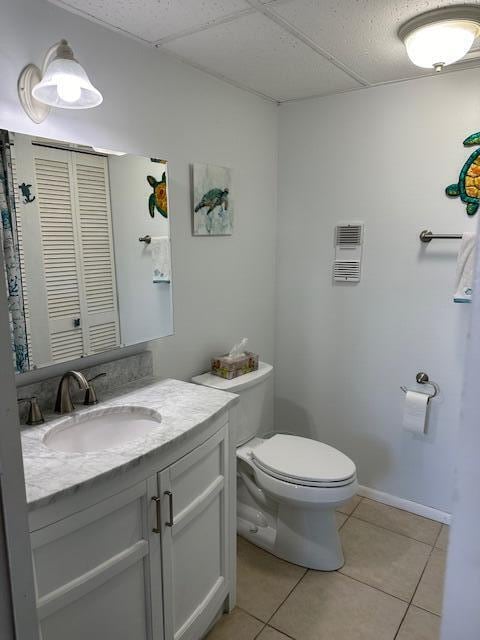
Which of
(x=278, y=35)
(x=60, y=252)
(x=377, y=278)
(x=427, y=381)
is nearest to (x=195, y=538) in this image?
(x=60, y=252)

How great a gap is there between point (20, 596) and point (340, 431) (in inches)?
85.9

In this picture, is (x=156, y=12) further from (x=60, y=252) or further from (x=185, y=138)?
(x=60, y=252)

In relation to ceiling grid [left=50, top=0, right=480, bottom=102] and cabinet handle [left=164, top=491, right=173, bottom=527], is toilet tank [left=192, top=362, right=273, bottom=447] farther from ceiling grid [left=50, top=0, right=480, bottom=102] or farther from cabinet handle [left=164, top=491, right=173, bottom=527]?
ceiling grid [left=50, top=0, right=480, bottom=102]

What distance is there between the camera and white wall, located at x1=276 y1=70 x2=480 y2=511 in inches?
85.0

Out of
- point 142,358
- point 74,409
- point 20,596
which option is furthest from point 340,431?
point 20,596

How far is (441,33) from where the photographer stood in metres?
1.57

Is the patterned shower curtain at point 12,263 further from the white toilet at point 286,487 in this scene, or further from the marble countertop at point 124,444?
the white toilet at point 286,487

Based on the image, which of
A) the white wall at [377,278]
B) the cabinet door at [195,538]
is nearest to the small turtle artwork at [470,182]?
the white wall at [377,278]

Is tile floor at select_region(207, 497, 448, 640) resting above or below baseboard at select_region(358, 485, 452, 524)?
below

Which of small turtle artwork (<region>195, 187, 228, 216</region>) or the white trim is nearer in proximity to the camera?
the white trim

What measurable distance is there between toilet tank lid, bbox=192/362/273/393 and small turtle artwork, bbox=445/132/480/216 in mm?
1246

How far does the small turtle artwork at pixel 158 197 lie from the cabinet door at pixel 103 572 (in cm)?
110

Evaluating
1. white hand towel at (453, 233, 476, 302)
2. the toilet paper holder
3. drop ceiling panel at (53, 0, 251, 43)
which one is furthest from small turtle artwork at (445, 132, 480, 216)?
drop ceiling panel at (53, 0, 251, 43)

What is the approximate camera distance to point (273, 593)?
1.90 m
